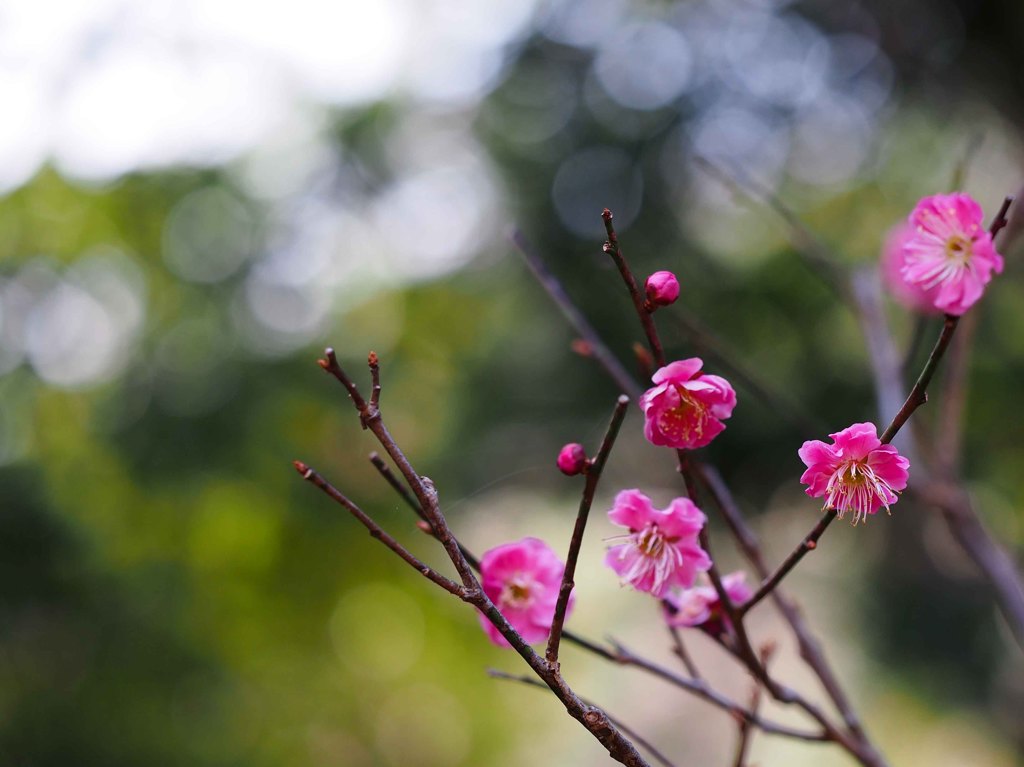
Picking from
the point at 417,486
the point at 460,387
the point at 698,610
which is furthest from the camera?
the point at 460,387

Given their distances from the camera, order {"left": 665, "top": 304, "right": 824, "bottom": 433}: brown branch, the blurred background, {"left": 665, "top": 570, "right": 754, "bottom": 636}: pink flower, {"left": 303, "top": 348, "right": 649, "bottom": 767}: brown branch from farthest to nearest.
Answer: the blurred background
{"left": 665, "top": 304, "right": 824, "bottom": 433}: brown branch
{"left": 665, "top": 570, "right": 754, "bottom": 636}: pink flower
{"left": 303, "top": 348, "right": 649, "bottom": 767}: brown branch

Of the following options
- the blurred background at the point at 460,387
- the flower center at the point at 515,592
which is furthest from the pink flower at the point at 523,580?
the blurred background at the point at 460,387

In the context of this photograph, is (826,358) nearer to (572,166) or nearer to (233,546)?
(572,166)

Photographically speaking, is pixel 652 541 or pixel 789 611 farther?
pixel 789 611

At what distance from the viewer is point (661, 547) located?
0.33 meters

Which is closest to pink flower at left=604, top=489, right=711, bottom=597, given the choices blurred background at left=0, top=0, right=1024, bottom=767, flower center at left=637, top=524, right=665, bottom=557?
flower center at left=637, top=524, right=665, bottom=557

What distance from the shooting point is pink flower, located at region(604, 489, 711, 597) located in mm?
317

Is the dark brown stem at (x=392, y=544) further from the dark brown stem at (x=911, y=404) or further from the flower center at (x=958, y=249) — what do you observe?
the flower center at (x=958, y=249)

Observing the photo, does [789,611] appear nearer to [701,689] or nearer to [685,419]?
[701,689]

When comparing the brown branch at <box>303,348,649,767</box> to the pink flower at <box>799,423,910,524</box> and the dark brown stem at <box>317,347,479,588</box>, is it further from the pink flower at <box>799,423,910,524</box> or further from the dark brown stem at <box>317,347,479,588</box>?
the pink flower at <box>799,423,910,524</box>

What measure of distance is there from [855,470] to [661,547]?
3.0 inches

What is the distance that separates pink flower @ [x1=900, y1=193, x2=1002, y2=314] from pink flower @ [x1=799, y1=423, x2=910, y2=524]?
6cm

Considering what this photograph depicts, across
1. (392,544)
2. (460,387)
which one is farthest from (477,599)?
(460,387)

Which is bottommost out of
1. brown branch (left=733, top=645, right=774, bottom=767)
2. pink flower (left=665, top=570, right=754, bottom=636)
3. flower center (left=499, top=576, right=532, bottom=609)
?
brown branch (left=733, top=645, right=774, bottom=767)
